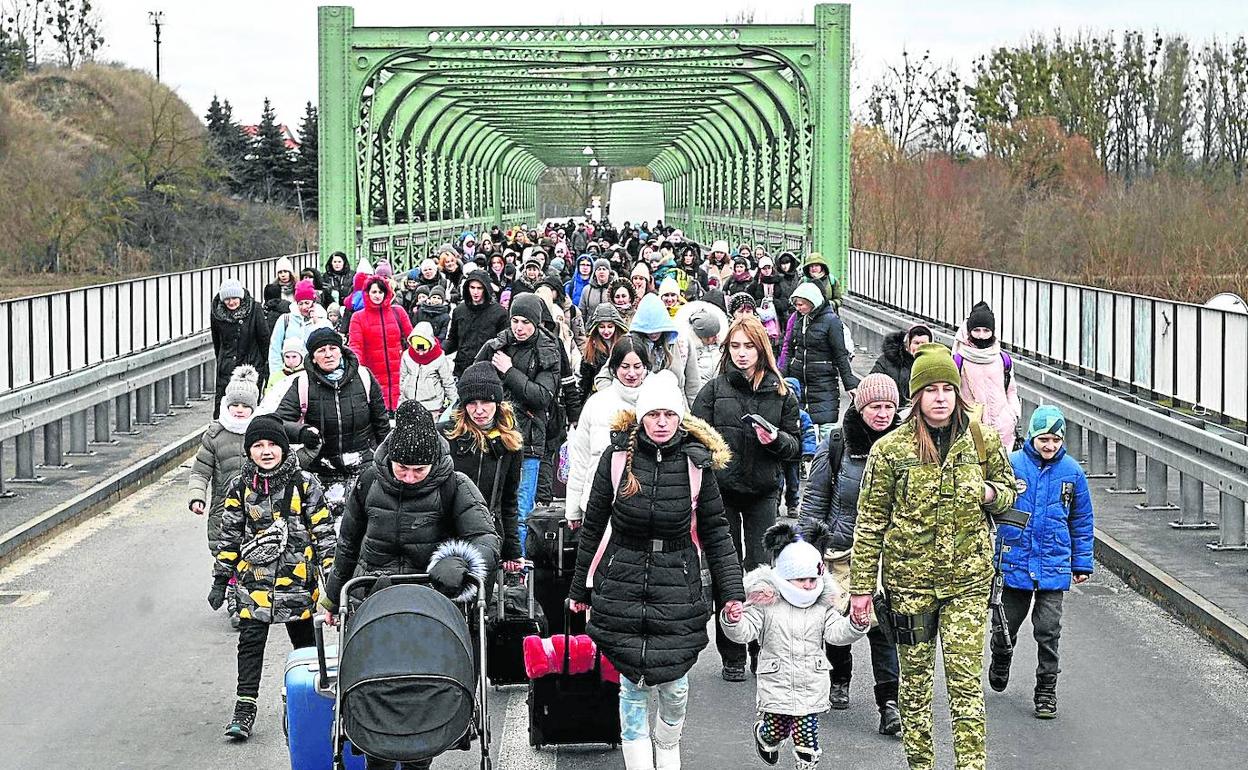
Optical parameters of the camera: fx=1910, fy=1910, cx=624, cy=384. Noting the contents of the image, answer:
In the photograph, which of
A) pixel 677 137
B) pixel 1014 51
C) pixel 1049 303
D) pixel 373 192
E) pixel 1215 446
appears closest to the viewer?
pixel 1215 446

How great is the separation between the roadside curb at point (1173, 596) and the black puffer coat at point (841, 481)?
2489 millimetres

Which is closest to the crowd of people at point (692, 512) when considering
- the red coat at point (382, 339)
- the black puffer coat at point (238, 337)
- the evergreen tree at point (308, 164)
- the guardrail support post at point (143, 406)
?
the red coat at point (382, 339)

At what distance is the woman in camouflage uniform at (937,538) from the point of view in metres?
6.66

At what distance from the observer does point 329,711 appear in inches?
271

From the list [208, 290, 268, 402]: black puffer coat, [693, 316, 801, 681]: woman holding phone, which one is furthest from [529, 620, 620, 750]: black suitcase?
[208, 290, 268, 402]: black puffer coat

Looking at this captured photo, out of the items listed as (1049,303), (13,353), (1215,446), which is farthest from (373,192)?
(1215,446)

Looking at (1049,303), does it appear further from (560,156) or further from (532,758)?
(560,156)

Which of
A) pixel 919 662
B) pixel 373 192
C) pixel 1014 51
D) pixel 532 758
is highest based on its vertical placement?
pixel 1014 51

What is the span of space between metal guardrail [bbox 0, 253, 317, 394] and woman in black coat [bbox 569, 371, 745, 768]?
940cm

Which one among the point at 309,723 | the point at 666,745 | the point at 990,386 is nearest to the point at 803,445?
the point at 990,386

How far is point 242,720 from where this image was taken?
8.04 metres

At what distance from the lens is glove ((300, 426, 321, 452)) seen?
9.43 metres

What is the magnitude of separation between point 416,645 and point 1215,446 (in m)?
7.25

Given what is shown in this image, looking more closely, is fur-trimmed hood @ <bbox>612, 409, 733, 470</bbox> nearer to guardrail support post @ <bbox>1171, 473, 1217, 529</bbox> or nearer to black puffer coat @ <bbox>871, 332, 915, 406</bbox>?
black puffer coat @ <bbox>871, 332, 915, 406</bbox>
